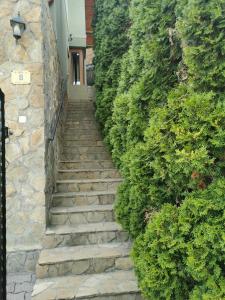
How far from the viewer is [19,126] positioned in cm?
387

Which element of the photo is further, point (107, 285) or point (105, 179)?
point (105, 179)

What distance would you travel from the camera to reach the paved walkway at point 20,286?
3059 millimetres

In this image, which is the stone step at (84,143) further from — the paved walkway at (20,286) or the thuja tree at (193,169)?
the thuja tree at (193,169)

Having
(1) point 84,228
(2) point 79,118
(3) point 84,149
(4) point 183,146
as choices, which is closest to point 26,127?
(1) point 84,228

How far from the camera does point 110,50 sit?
5.66 meters

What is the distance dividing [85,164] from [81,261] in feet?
8.16

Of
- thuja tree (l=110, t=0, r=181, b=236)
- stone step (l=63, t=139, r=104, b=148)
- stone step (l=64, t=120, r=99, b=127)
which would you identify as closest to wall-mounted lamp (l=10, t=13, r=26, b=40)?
thuja tree (l=110, t=0, r=181, b=236)

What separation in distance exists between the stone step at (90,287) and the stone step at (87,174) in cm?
211

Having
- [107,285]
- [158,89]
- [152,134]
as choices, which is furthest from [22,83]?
[107,285]

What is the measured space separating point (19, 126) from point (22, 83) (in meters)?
0.55

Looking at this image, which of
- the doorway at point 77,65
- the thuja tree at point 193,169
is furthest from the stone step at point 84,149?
the doorway at point 77,65

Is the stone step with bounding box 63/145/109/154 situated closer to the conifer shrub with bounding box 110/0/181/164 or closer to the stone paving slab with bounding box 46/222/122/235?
the stone paving slab with bounding box 46/222/122/235

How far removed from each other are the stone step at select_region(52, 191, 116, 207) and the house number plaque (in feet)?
5.36

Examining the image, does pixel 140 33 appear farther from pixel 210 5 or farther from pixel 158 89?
pixel 210 5
